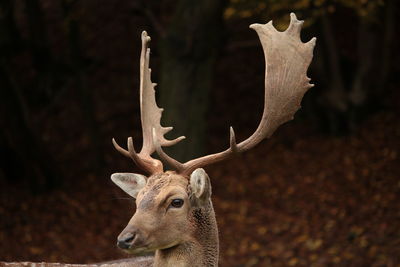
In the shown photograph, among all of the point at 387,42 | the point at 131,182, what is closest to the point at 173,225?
the point at 131,182

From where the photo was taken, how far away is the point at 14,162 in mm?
15266

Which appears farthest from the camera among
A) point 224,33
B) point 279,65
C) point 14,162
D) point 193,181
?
point 14,162

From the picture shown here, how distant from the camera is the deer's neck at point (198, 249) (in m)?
5.75

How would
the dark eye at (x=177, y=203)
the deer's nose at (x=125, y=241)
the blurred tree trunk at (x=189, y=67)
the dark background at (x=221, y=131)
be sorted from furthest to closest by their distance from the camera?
the dark background at (x=221, y=131) → the blurred tree trunk at (x=189, y=67) → the dark eye at (x=177, y=203) → the deer's nose at (x=125, y=241)

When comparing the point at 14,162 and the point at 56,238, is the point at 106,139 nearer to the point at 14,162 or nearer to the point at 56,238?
the point at 14,162

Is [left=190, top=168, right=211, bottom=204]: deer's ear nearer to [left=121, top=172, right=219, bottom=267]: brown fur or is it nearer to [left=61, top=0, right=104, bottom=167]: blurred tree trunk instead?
[left=121, top=172, right=219, bottom=267]: brown fur

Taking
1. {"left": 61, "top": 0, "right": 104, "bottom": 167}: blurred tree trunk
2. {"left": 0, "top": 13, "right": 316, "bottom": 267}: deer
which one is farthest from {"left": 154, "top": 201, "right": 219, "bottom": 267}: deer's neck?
{"left": 61, "top": 0, "right": 104, "bottom": 167}: blurred tree trunk

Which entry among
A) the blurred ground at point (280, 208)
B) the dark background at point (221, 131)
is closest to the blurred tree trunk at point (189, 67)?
the dark background at point (221, 131)

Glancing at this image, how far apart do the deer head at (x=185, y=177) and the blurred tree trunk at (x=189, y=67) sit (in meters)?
4.89

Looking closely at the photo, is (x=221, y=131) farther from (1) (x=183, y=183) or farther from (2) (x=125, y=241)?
(2) (x=125, y=241)

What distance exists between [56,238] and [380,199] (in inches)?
201

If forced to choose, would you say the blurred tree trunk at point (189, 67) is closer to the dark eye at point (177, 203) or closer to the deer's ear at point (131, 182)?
the deer's ear at point (131, 182)

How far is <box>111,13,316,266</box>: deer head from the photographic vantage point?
5.57 meters

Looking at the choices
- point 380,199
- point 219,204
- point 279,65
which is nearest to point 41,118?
point 219,204
